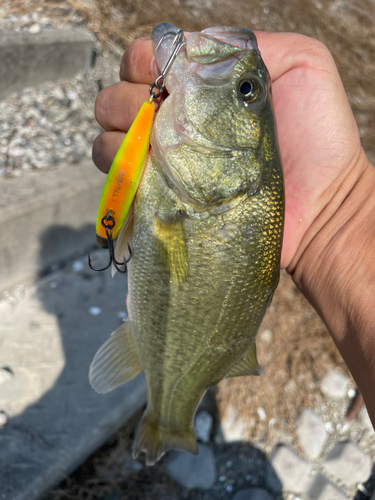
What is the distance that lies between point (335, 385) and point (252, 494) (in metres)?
1.51

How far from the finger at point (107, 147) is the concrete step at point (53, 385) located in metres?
1.74

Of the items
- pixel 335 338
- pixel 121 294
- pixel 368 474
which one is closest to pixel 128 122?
pixel 335 338

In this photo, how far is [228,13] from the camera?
19.6ft

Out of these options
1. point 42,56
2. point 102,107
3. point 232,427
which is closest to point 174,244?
point 102,107

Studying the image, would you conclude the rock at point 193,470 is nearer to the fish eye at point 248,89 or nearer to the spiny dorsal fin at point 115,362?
the spiny dorsal fin at point 115,362

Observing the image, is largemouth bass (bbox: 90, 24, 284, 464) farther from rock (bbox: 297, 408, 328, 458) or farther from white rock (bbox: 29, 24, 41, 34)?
white rock (bbox: 29, 24, 41, 34)

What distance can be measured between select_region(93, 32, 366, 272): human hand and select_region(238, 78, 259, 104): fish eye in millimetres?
649

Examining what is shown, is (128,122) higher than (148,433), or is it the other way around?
(128,122)

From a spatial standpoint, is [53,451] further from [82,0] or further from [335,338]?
[82,0]

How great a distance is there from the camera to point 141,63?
1574 mm

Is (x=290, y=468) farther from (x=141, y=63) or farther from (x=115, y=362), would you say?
(x=141, y=63)

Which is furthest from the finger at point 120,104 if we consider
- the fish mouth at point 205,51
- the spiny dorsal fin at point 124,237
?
the spiny dorsal fin at point 124,237

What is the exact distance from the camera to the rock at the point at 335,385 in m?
3.82

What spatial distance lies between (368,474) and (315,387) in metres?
0.86
